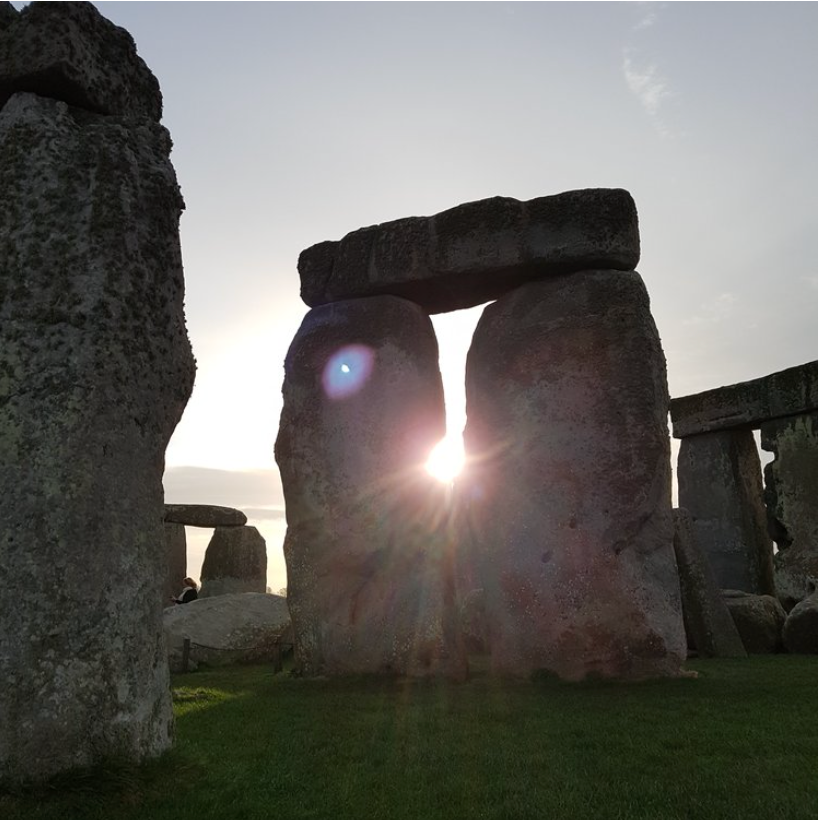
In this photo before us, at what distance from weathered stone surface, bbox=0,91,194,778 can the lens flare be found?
12.9ft

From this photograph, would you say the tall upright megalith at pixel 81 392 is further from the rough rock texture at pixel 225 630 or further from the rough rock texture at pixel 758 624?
A: the rough rock texture at pixel 758 624

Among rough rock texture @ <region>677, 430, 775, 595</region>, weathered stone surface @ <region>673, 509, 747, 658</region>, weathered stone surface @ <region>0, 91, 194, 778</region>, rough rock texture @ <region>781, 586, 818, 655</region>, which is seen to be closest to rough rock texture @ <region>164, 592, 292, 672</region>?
weathered stone surface @ <region>673, 509, 747, 658</region>

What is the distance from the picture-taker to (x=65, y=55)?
317 centimetres

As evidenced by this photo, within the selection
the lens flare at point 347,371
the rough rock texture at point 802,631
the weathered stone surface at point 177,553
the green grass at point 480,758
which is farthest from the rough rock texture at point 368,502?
the weathered stone surface at point 177,553

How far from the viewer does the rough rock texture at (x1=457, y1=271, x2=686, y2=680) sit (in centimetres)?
612

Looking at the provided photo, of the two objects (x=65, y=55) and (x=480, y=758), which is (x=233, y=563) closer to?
(x=480, y=758)

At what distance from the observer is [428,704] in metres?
5.16

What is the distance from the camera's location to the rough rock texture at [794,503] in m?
10.9

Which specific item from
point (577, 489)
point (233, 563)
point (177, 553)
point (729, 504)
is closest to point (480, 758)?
point (577, 489)

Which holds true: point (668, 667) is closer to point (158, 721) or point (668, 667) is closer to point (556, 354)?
point (556, 354)

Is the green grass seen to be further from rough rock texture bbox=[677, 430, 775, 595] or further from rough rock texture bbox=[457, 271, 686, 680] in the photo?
rough rock texture bbox=[677, 430, 775, 595]

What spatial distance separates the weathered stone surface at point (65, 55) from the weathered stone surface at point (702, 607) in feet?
20.9

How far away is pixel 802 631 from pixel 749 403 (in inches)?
192

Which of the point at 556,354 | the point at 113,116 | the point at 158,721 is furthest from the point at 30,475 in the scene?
the point at 556,354
